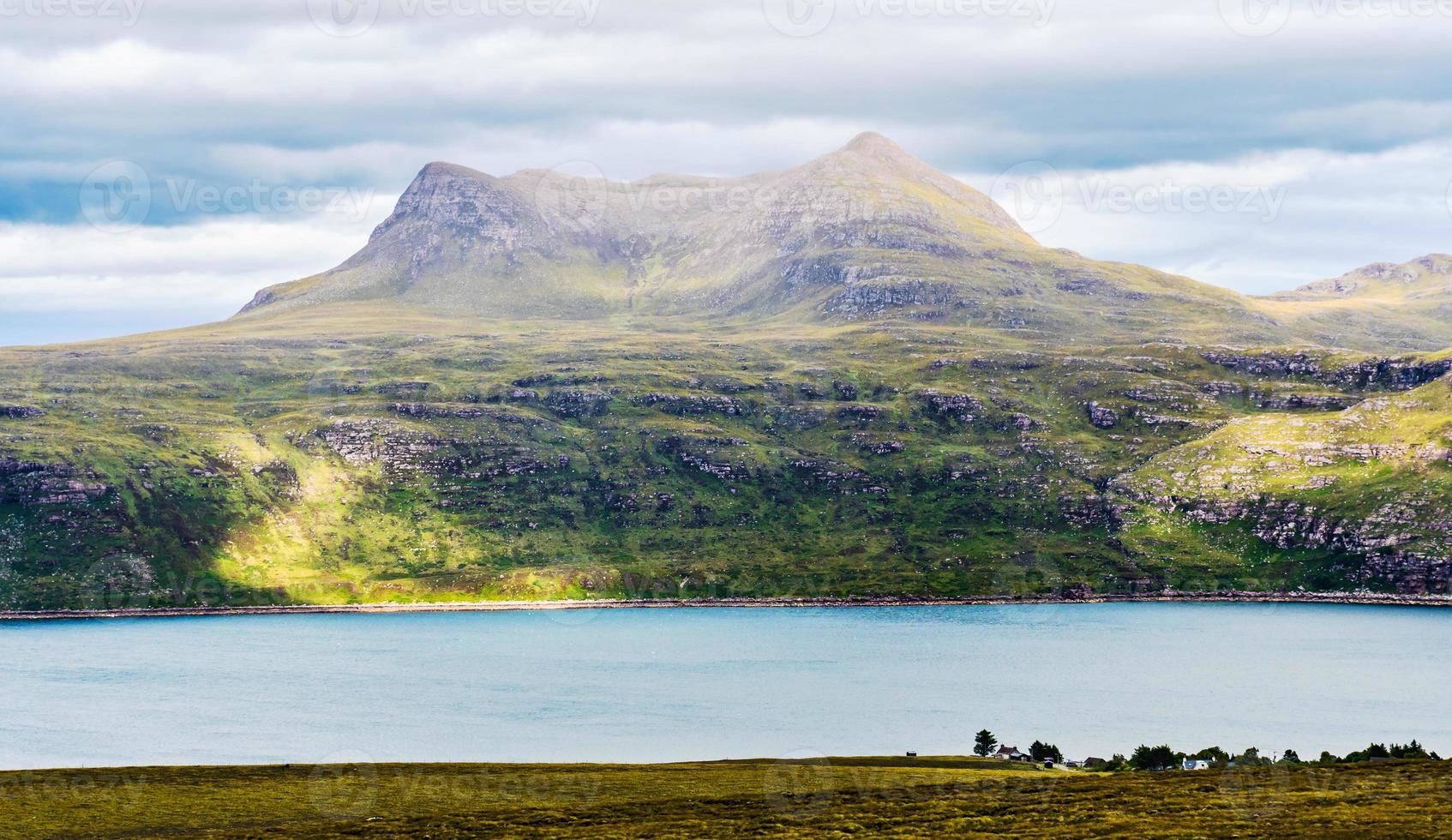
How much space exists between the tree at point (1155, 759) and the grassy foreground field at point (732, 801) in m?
6.76

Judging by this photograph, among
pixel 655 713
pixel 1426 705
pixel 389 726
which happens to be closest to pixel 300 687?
pixel 389 726

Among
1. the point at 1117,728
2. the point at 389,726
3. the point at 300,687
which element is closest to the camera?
the point at 1117,728

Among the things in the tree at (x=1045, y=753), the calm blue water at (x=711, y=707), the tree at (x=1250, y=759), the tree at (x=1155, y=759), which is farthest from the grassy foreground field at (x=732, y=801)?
the calm blue water at (x=711, y=707)

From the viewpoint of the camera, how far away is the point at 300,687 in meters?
178

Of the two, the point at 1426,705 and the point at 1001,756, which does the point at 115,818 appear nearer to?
the point at 1001,756

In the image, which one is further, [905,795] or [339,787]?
[339,787]

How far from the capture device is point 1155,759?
108750 mm

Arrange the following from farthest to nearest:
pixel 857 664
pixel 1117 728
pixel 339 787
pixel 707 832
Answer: pixel 857 664 → pixel 1117 728 → pixel 339 787 → pixel 707 832

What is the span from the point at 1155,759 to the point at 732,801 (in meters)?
40.6

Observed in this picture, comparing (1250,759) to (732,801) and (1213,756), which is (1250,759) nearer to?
(1213,756)

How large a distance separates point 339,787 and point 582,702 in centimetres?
6026

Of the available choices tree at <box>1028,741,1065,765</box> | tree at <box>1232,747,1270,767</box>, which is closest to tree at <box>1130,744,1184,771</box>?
tree at <box>1232,747,1270,767</box>

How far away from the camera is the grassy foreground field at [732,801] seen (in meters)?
79.4

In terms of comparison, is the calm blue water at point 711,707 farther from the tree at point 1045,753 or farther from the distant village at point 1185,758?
the distant village at point 1185,758
